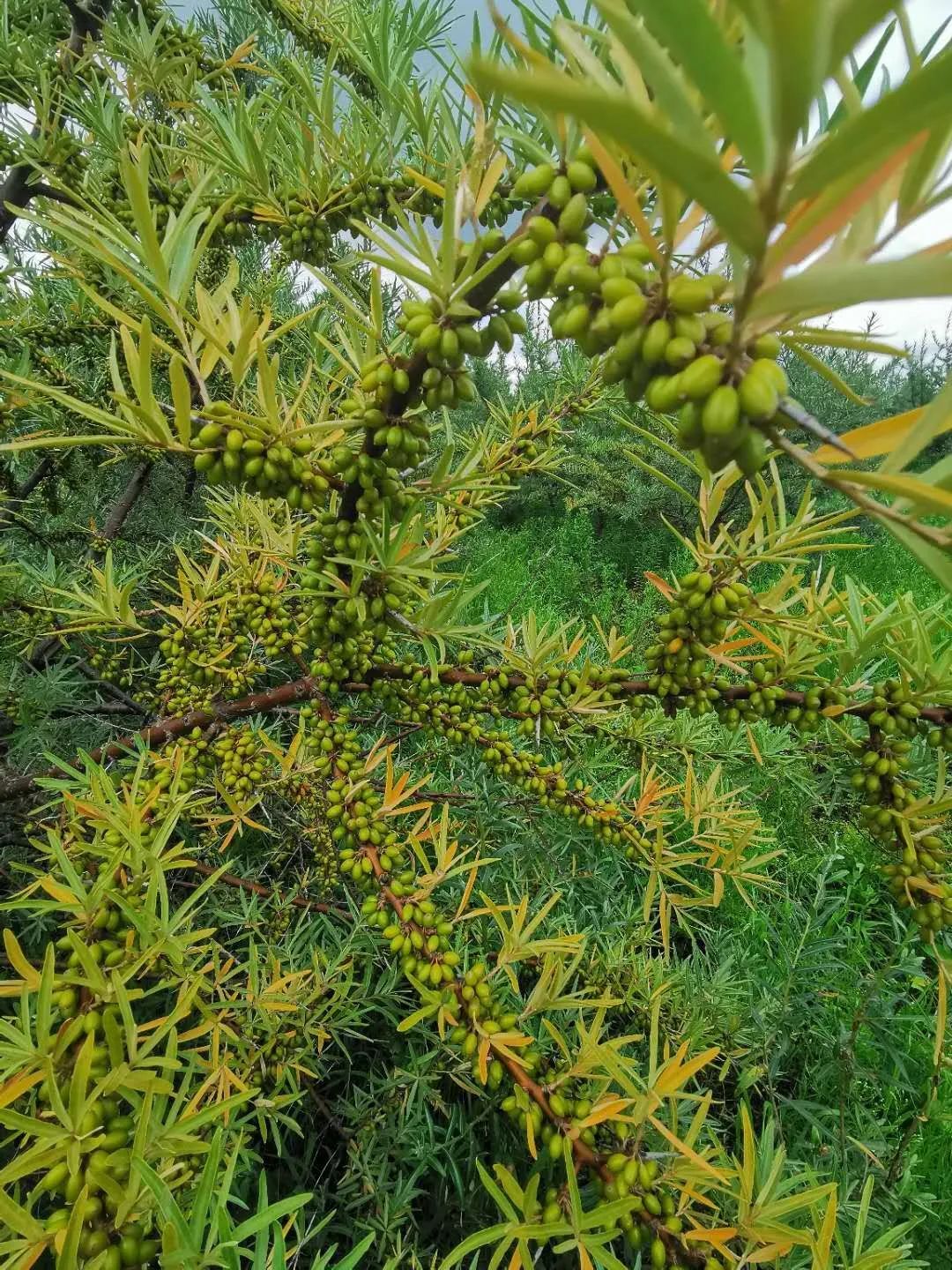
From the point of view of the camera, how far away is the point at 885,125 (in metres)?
0.10

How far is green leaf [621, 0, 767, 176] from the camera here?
9 centimetres

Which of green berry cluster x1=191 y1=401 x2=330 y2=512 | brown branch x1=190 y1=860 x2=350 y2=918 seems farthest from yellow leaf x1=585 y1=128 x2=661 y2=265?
brown branch x1=190 y1=860 x2=350 y2=918

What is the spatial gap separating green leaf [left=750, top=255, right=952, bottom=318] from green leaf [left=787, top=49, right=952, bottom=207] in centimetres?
1

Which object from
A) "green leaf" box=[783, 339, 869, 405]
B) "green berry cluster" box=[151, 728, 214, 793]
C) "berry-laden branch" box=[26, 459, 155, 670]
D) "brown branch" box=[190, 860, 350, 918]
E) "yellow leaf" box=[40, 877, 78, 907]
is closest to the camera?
"green leaf" box=[783, 339, 869, 405]

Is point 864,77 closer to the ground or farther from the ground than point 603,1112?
farther from the ground

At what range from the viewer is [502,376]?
2.71 m

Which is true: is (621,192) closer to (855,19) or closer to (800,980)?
(855,19)

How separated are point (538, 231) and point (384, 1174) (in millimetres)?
774

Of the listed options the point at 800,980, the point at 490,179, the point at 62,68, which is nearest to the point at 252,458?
the point at 490,179

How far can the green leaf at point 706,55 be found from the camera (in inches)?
3.6

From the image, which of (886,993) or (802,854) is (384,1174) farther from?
(802,854)

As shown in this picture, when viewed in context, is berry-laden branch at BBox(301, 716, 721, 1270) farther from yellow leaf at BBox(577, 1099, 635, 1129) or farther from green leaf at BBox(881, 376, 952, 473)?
green leaf at BBox(881, 376, 952, 473)

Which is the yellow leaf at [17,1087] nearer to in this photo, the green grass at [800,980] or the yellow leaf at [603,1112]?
the yellow leaf at [603,1112]

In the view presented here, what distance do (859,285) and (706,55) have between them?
0.05 metres
